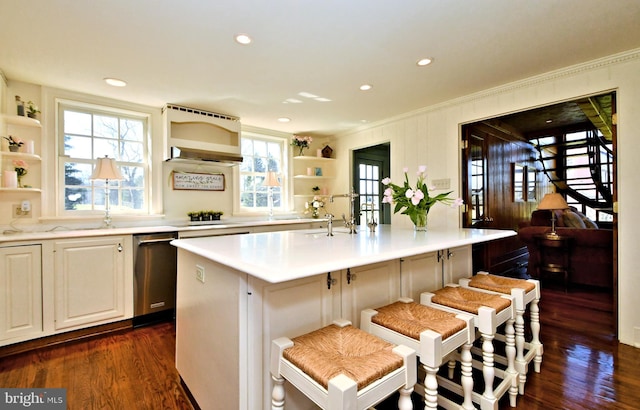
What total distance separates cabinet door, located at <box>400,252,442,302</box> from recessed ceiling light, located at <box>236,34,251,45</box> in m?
1.89

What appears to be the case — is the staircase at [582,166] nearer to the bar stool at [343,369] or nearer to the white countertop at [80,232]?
the white countertop at [80,232]

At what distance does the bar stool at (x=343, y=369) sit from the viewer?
940mm

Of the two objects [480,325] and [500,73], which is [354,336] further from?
[500,73]

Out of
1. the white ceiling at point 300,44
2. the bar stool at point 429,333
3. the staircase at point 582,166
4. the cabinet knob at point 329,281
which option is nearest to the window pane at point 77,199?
the white ceiling at point 300,44

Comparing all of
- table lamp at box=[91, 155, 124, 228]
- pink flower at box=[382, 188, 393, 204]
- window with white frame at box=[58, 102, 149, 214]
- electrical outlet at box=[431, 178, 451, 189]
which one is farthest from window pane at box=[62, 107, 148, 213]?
electrical outlet at box=[431, 178, 451, 189]

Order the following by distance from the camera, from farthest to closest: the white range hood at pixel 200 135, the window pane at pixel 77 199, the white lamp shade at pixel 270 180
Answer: the white lamp shade at pixel 270 180, the white range hood at pixel 200 135, the window pane at pixel 77 199

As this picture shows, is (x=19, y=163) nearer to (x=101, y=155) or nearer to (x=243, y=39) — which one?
(x=101, y=155)

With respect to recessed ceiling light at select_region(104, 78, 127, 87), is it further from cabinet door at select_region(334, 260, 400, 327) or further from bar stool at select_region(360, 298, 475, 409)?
bar stool at select_region(360, 298, 475, 409)

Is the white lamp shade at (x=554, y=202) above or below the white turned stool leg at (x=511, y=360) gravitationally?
above

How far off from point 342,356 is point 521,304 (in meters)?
1.34

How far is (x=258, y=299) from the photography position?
1251mm

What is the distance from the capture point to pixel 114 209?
133 inches

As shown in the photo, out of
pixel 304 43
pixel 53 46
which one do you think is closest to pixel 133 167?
pixel 53 46

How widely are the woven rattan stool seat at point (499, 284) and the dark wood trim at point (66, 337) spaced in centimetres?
311
